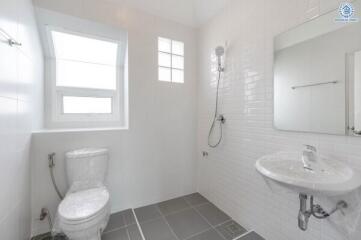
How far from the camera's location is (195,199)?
2.15m

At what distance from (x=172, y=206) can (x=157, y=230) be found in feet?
1.39

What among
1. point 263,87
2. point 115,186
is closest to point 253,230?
point 263,87

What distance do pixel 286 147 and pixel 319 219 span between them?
501 mm

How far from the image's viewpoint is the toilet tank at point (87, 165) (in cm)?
155

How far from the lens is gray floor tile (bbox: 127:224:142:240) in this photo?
58.9 inches

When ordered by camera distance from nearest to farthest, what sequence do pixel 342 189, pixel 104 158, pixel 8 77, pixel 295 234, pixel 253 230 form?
pixel 342 189, pixel 8 77, pixel 295 234, pixel 253 230, pixel 104 158

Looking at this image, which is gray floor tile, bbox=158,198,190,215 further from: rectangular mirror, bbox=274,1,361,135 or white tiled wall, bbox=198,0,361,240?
rectangular mirror, bbox=274,1,361,135

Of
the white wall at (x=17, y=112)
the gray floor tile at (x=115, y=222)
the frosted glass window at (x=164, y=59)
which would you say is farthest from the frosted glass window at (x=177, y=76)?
the gray floor tile at (x=115, y=222)

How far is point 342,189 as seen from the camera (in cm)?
75

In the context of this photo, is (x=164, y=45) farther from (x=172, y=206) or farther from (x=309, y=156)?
(x=172, y=206)

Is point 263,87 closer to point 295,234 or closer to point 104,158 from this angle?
point 295,234

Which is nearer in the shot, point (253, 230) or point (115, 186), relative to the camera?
point (253, 230)

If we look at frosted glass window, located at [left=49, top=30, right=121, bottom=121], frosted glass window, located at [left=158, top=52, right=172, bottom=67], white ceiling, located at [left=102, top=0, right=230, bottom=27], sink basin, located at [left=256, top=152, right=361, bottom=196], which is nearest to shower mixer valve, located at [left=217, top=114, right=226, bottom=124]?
sink basin, located at [left=256, top=152, right=361, bottom=196]

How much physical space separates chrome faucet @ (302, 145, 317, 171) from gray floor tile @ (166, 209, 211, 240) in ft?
3.70
